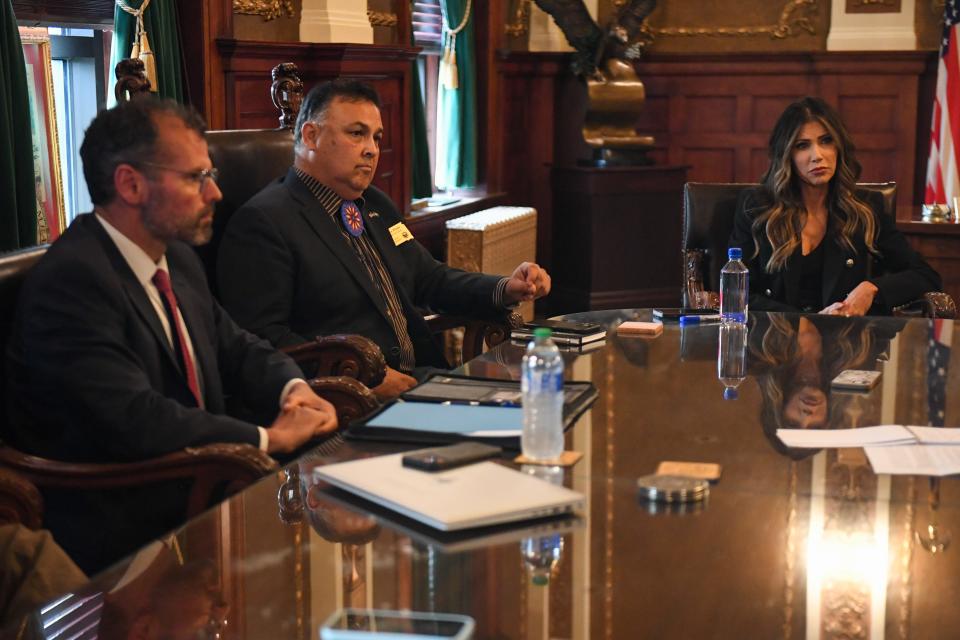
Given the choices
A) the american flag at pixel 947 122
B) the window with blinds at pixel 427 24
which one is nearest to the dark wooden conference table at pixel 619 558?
the window with blinds at pixel 427 24

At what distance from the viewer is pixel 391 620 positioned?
103cm

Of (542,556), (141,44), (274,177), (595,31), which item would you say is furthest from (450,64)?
(542,556)

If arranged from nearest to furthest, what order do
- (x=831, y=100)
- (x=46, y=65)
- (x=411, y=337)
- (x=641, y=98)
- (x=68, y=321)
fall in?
→ (x=68, y=321)
(x=411, y=337)
(x=46, y=65)
(x=641, y=98)
(x=831, y=100)

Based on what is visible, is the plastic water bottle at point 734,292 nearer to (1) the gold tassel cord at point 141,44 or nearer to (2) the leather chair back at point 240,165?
(2) the leather chair back at point 240,165

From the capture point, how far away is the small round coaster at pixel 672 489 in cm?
174

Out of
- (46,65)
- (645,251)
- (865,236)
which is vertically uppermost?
(46,65)

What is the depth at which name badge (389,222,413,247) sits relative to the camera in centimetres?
358

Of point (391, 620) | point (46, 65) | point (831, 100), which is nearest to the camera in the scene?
point (391, 620)

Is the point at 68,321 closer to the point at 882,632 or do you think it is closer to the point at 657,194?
the point at 882,632

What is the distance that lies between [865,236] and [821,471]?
2.15m

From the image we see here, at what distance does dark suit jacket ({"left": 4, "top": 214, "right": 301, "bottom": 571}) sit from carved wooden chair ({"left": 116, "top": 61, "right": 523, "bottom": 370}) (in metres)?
0.66

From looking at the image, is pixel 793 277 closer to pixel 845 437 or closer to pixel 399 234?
pixel 399 234

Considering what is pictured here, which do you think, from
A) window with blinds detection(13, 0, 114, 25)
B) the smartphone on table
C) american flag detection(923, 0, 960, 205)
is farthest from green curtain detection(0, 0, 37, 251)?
american flag detection(923, 0, 960, 205)

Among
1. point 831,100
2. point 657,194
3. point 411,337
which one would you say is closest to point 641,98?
point 657,194
